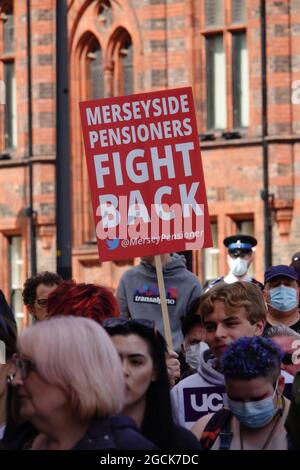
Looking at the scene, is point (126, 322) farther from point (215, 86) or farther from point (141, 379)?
point (215, 86)

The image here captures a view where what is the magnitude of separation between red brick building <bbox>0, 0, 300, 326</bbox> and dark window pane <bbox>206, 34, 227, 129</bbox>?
0.7 inches

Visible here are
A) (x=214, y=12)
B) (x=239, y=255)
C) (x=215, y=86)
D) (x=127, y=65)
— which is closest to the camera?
(x=239, y=255)

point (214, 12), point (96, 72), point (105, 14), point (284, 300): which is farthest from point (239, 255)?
point (96, 72)

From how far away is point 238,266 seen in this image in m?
15.8

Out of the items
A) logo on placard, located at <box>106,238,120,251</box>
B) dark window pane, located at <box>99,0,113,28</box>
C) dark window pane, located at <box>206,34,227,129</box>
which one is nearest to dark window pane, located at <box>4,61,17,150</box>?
dark window pane, located at <box>99,0,113,28</box>

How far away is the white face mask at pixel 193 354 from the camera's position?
9.37 m

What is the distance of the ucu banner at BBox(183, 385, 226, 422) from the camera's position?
25.3 feet

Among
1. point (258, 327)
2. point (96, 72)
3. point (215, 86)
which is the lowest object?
point (258, 327)

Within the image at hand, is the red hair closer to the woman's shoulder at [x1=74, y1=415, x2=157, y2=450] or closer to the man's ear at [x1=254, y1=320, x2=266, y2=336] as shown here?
the man's ear at [x1=254, y1=320, x2=266, y2=336]

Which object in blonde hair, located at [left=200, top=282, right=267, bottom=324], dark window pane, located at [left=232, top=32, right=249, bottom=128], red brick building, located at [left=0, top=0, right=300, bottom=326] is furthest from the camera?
dark window pane, located at [left=232, top=32, right=249, bottom=128]

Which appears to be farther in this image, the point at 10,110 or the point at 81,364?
the point at 10,110

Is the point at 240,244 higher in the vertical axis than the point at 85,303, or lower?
higher

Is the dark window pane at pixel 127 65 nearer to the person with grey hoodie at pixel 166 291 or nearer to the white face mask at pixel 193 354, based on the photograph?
the person with grey hoodie at pixel 166 291

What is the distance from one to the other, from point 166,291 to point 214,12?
22784 mm
